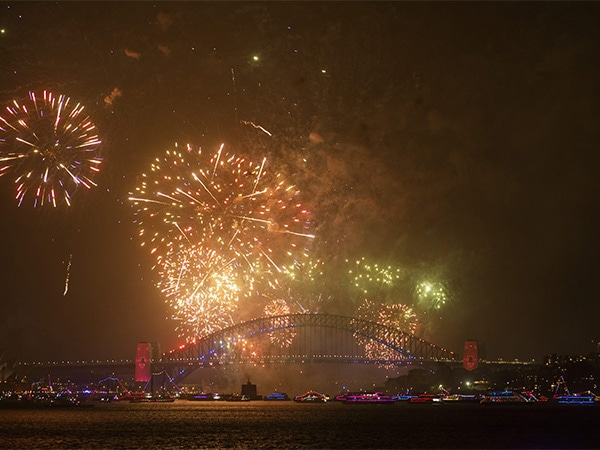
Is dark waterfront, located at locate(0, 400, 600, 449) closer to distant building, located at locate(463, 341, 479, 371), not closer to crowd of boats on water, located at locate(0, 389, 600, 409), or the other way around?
crowd of boats on water, located at locate(0, 389, 600, 409)

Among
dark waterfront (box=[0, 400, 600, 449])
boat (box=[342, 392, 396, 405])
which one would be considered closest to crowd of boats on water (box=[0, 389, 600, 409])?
boat (box=[342, 392, 396, 405])

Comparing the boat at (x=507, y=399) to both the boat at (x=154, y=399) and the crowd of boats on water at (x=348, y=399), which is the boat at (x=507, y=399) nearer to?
the crowd of boats on water at (x=348, y=399)

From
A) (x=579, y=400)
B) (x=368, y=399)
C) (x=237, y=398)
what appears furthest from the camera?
(x=237, y=398)

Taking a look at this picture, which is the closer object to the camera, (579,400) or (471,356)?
(579,400)

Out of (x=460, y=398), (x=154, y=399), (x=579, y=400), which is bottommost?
(x=579, y=400)

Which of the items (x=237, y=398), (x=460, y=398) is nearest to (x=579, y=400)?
(x=460, y=398)

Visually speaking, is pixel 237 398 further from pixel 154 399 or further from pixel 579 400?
pixel 579 400

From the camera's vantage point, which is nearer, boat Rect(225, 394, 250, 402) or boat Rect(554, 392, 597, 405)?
boat Rect(554, 392, 597, 405)

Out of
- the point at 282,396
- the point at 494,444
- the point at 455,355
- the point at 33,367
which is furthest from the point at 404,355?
the point at 494,444

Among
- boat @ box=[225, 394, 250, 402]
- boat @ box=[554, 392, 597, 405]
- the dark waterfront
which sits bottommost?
the dark waterfront

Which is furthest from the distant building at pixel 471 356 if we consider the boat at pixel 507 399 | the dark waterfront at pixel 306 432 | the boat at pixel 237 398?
the dark waterfront at pixel 306 432

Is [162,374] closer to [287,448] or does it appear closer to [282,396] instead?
[282,396]
